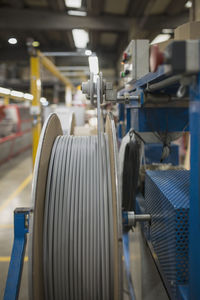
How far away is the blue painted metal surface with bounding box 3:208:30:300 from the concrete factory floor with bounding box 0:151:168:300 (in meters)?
1.13

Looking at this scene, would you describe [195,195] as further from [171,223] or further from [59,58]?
[59,58]

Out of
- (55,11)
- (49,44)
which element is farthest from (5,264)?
(49,44)

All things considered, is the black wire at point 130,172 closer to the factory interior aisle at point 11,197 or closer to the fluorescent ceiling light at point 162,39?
the fluorescent ceiling light at point 162,39

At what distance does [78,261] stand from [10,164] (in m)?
6.78

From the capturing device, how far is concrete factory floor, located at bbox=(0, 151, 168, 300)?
2361 mm

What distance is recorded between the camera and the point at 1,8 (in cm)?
760

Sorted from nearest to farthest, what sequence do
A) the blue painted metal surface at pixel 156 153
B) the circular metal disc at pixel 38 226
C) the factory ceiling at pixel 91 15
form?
the circular metal disc at pixel 38 226 → the blue painted metal surface at pixel 156 153 → the factory ceiling at pixel 91 15

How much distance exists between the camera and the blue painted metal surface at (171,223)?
114cm

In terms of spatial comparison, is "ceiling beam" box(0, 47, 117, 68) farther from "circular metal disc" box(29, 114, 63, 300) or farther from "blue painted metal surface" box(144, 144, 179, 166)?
"circular metal disc" box(29, 114, 63, 300)

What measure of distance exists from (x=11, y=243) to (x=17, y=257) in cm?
202

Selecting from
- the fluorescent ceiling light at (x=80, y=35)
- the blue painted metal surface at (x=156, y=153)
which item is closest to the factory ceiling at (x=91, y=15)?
the fluorescent ceiling light at (x=80, y=35)

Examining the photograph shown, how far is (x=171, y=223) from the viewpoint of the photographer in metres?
1.18

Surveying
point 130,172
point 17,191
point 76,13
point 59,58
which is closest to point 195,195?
point 130,172

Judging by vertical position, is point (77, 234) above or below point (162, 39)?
below
